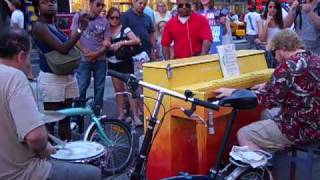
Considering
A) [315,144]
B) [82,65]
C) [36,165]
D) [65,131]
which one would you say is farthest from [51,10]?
[315,144]

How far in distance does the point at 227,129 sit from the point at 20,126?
141 cm

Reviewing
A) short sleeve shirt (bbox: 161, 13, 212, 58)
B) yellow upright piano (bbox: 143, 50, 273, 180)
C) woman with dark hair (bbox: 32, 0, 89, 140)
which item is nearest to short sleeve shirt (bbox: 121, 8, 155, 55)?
short sleeve shirt (bbox: 161, 13, 212, 58)

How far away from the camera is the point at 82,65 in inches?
244

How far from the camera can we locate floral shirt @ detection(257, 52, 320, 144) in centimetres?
346

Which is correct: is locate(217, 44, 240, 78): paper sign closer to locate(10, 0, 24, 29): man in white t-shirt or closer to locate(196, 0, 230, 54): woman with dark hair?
locate(196, 0, 230, 54): woman with dark hair

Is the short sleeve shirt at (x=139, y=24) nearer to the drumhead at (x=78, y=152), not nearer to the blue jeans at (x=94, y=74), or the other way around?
the blue jeans at (x=94, y=74)

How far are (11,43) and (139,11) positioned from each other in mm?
4511

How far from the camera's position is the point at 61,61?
15.1ft

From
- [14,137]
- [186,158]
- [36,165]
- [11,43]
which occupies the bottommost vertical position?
[186,158]

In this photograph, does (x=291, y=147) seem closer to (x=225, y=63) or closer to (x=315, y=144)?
(x=315, y=144)

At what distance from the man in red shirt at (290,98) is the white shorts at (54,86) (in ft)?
5.72

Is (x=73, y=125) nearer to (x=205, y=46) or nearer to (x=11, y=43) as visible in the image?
(x=205, y=46)

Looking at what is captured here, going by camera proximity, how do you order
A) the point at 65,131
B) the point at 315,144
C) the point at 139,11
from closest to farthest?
the point at 315,144
the point at 65,131
the point at 139,11

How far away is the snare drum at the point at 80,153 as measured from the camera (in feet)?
10.9
